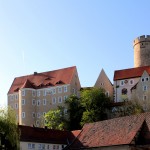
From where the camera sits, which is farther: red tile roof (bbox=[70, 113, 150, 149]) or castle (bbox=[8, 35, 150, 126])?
castle (bbox=[8, 35, 150, 126])

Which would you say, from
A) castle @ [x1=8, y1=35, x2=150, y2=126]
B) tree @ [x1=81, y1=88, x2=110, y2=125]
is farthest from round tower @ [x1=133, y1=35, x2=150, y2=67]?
tree @ [x1=81, y1=88, x2=110, y2=125]

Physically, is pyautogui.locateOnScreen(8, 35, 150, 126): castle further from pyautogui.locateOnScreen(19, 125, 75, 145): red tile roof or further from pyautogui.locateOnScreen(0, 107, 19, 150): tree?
pyautogui.locateOnScreen(0, 107, 19, 150): tree

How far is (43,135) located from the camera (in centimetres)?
6438

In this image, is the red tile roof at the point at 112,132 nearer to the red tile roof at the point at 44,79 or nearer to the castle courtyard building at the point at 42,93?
the castle courtyard building at the point at 42,93

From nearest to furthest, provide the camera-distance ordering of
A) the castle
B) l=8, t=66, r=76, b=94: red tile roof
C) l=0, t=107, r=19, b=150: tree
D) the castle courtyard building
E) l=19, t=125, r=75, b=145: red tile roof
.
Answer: l=0, t=107, r=19, b=150: tree
l=19, t=125, r=75, b=145: red tile roof
the castle
the castle courtyard building
l=8, t=66, r=76, b=94: red tile roof

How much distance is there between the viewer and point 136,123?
51875 mm

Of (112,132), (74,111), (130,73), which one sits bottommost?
(112,132)

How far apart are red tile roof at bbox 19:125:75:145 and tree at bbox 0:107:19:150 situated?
590cm

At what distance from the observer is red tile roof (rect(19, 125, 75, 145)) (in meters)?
62.2

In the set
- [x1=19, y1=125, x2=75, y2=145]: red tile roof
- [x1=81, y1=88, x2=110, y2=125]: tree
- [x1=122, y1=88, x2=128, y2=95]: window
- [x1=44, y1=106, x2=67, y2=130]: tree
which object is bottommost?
[x1=19, y1=125, x2=75, y2=145]: red tile roof

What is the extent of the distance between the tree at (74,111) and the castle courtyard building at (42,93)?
410 centimetres

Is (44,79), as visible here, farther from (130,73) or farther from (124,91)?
(130,73)

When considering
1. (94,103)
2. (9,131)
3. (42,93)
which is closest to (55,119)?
(94,103)

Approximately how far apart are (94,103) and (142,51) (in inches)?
883
